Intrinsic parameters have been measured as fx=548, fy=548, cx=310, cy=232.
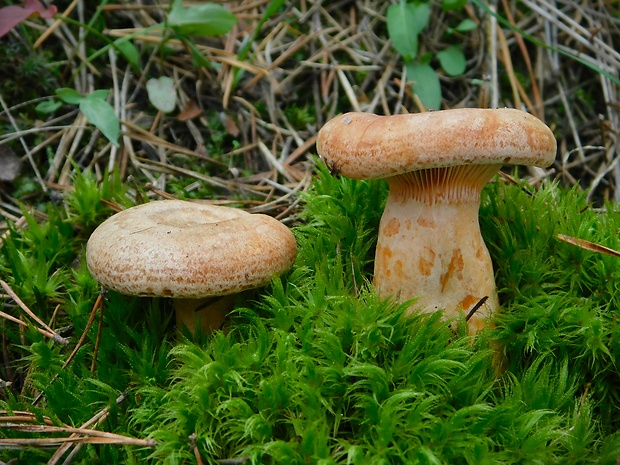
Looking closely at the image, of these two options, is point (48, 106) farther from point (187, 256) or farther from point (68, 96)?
point (187, 256)

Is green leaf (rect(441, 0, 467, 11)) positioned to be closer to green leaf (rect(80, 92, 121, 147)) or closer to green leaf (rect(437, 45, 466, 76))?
green leaf (rect(437, 45, 466, 76))

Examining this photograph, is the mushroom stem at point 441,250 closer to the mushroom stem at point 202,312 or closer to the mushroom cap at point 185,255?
the mushroom cap at point 185,255

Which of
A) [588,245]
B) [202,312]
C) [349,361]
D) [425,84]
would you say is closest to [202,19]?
[425,84]

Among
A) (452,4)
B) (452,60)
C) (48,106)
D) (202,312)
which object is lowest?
(202,312)

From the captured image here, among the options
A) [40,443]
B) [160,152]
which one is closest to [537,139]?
[40,443]

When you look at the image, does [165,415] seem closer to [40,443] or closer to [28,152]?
[40,443]

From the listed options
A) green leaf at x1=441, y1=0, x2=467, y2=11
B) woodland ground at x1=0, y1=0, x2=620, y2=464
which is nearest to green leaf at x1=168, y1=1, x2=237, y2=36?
woodland ground at x1=0, y1=0, x2=620, y2=464
